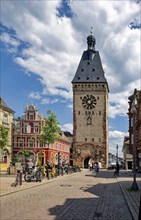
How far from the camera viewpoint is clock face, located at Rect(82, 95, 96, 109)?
88250 millimetres

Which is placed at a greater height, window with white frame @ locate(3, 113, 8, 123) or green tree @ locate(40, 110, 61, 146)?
window with white frame @ locate(3, 113, 8, 123)

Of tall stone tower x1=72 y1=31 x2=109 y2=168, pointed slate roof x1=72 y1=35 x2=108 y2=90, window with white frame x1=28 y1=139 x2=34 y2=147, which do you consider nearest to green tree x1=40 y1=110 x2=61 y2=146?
window with white frame x1=28 y1=139 x2=34 y2=147

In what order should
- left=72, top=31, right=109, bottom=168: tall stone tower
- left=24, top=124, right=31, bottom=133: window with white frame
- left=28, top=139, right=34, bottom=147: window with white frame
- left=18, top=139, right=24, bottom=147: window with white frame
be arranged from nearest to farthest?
left=18, top=139, right=24, bottom=147: window with white frame < left=28, top=139, right=34, bottom=147: window with white frame < left=24, top=124, right=31, bottom=133: window with white frame < left=72, top=31, right=109, bottom=168: tall stone tower

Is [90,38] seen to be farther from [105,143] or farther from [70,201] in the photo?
Result: [70,201]

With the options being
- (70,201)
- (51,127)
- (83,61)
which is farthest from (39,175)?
(83,61)


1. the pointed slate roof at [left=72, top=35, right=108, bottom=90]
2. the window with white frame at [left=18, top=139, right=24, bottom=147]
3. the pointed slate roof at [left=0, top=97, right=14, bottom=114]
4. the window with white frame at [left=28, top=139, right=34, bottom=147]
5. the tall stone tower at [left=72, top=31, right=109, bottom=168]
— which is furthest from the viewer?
the pointed slate roof at [left=72, top=35, right=108, bottom=90]

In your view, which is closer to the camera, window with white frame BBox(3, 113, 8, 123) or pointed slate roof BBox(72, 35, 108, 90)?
window with white frame BBox(3, 113, 8, 123)

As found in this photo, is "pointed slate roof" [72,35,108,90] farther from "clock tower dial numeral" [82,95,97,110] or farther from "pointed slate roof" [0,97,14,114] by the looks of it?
"pointed slate roof" [0,97,14,114]

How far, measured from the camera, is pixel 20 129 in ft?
250

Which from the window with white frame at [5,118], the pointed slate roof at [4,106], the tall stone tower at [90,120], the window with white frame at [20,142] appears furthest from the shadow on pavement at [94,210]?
the tall stone tower at [90,120]

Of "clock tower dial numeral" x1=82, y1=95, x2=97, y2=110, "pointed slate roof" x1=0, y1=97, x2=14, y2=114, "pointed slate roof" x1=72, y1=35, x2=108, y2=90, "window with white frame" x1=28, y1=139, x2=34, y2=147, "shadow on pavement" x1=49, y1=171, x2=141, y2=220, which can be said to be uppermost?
"pointed slate roof" x1=72, y1=35, x2=108, y2=90

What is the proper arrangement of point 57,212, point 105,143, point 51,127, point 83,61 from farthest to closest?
point 83,61, point 105,143, point 51,127, point 57,212

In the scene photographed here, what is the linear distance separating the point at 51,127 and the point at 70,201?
3847 centimetres

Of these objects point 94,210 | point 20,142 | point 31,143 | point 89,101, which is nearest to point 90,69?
point 89,101
